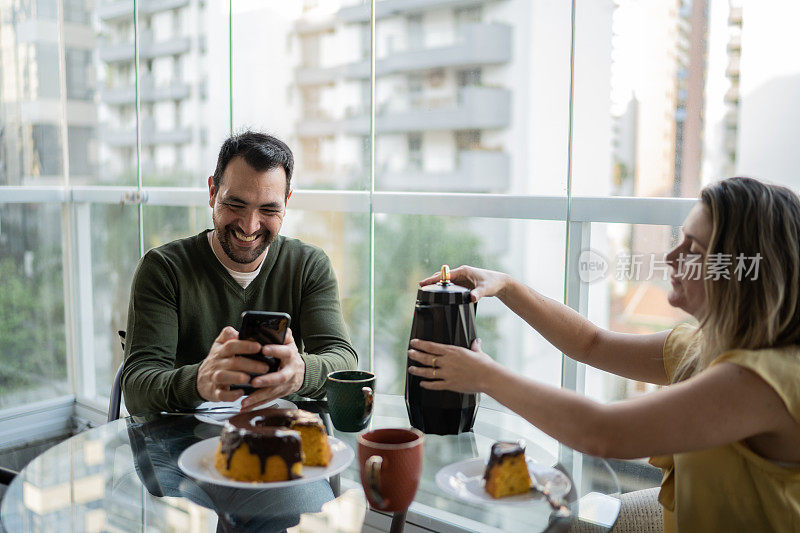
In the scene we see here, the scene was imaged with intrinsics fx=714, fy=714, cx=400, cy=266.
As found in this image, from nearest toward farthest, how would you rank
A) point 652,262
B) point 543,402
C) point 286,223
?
point 543,402, point 652,262, point 286,223

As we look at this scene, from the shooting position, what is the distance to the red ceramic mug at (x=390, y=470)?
980 millimetres

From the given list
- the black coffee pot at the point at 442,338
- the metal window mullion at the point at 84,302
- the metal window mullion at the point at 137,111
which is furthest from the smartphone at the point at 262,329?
the metal window mullion at the point at 84,302

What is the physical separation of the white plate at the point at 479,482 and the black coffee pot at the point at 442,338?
95mm

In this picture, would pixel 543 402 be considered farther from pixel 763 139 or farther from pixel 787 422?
pixel 763 139

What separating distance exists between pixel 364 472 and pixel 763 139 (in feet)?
4.45

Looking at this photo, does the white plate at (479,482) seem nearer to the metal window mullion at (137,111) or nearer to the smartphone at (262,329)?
the smartphone at (262,329)

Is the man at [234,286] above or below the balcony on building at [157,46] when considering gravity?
below

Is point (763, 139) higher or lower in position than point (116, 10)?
lower

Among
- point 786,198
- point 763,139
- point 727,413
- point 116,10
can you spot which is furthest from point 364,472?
point 116,10

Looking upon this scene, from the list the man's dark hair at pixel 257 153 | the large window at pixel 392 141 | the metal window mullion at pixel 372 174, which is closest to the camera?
the man's dark hair at pixel 257 153

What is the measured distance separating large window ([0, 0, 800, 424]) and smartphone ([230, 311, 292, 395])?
3.25 feet

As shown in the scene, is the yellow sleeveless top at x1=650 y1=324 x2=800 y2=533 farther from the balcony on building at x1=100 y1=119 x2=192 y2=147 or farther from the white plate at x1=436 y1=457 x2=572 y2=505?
the balcony on building at x1=100 y1=119 x2=192 y2=147

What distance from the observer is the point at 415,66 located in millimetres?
2670

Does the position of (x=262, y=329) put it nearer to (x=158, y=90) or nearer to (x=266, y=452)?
(x=266, y=452)
